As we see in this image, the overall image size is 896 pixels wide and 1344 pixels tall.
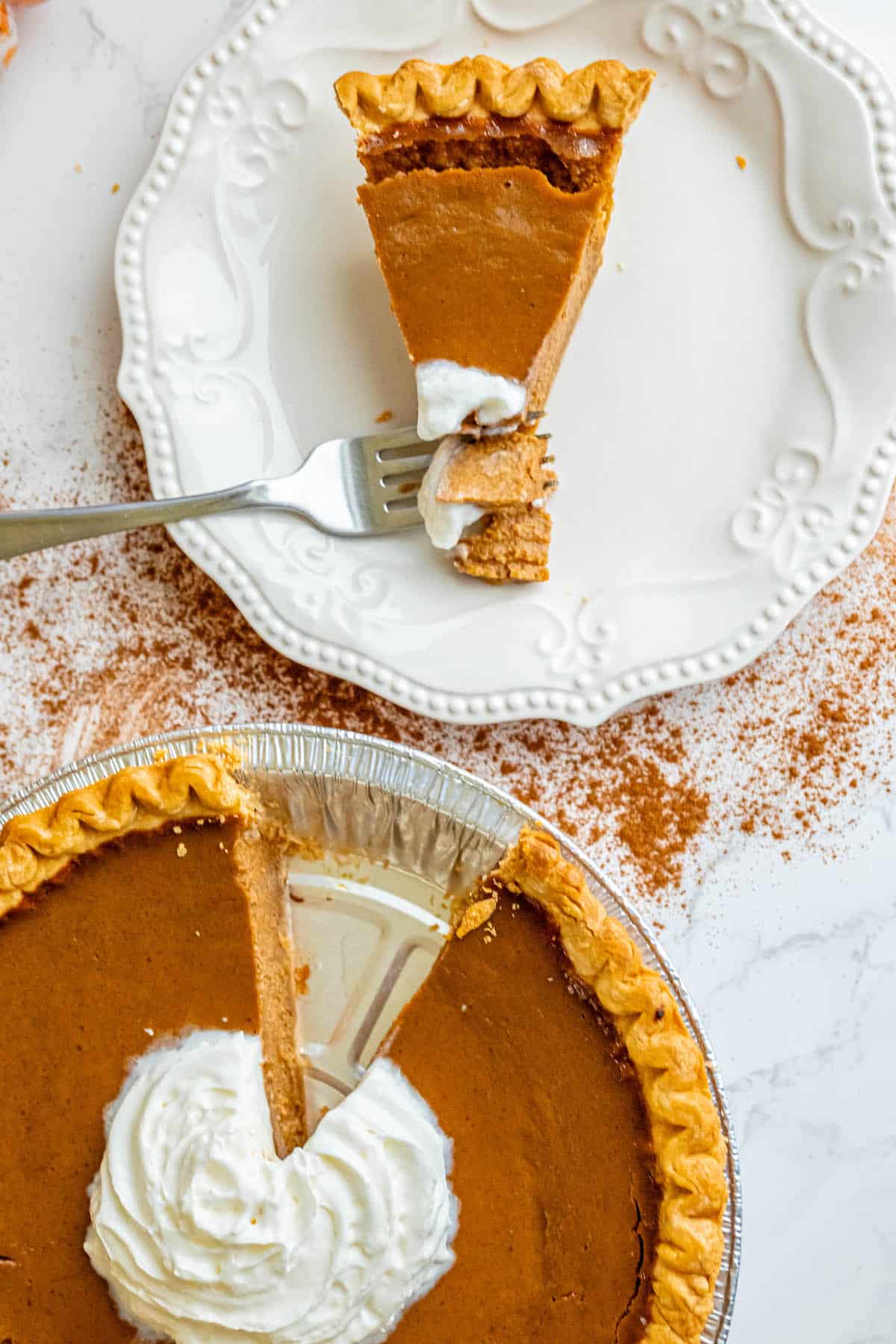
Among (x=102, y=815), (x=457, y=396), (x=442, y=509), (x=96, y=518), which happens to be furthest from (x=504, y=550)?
(x=102, y=815)

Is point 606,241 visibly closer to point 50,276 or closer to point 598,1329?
point 50,276

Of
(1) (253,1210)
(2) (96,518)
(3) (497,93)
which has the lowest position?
(1) (253,1210)

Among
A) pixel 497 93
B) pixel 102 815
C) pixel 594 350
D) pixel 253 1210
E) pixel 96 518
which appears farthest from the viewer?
→ pixel 594 350

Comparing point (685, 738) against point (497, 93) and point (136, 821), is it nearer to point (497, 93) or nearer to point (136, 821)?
point (136, 821)

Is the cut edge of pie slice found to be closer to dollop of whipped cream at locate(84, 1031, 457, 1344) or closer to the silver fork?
dollop of whipped cream at locate(84, 1031, 457, 1344)

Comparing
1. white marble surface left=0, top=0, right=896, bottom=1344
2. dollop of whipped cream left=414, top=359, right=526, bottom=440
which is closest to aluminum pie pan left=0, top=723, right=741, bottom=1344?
white marble surface left=0, top=0, right=896, bottom=1344

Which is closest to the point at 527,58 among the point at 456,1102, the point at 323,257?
the point at 323,257

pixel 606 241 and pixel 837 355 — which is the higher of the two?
pixel 606 241
